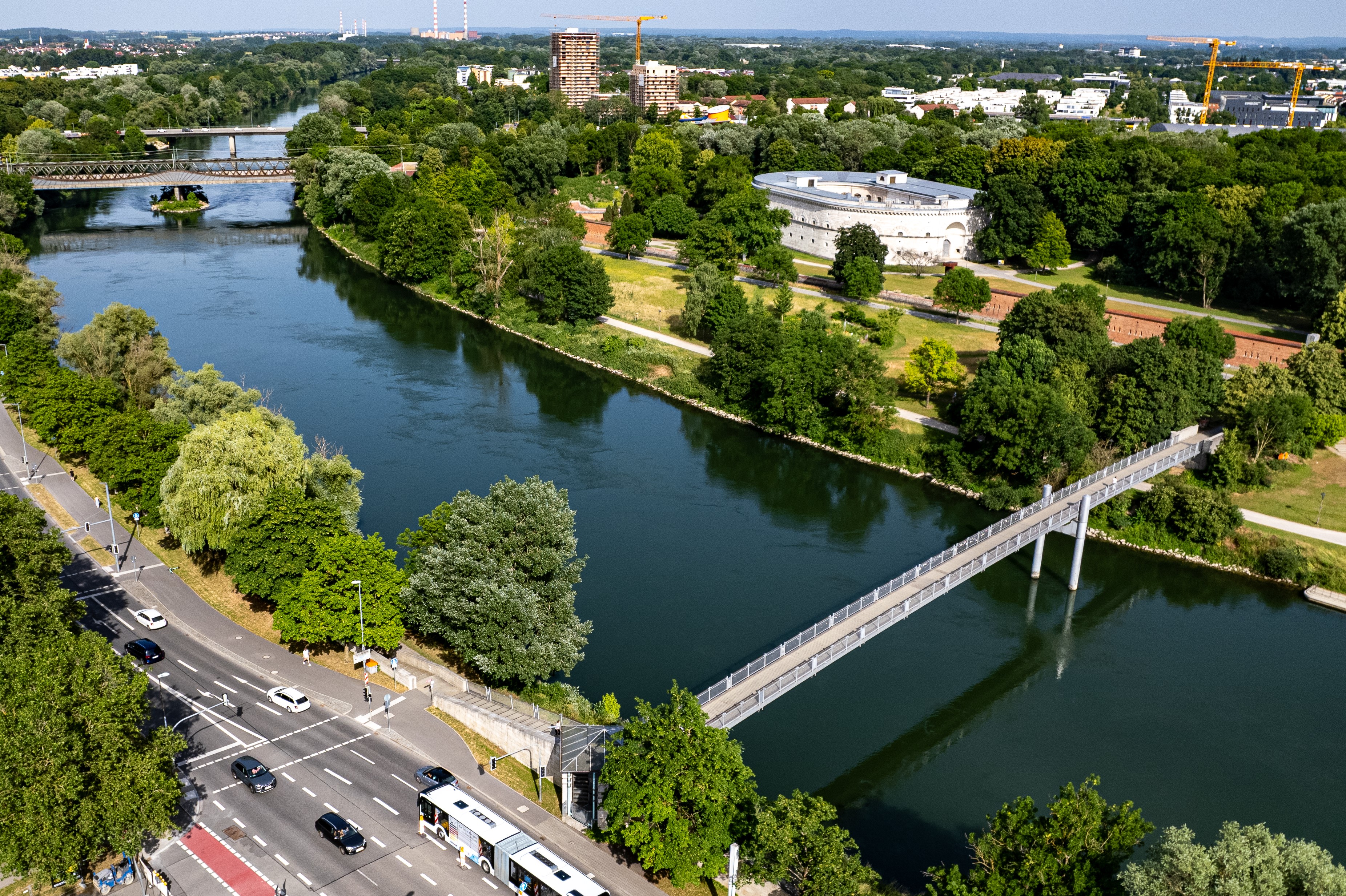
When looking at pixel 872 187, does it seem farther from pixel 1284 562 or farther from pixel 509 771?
pixel 509 771

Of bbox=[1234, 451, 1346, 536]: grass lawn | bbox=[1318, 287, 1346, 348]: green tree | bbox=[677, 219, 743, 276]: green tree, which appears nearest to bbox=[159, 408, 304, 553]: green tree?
bbox=[1234, 451, 1346, 536]: grass lawn

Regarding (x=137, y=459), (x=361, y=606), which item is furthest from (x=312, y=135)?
(x=361, y=606)

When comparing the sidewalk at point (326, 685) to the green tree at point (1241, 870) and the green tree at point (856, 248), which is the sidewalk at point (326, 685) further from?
the green tree at point (856, 248)

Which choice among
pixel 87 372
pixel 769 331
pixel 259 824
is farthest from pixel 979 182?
pixel 259 824

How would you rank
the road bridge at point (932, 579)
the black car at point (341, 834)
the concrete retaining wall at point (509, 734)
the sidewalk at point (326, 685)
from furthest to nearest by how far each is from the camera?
A: the road bridge at point (932, 579) < the concrete retaining wall at point (509, 734) < the sidewalk at point (326, 685) < the black car at point (341, 834)

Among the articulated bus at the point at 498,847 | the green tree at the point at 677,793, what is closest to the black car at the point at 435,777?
the articulated bus at the point at 498,847

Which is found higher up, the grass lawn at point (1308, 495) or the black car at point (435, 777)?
the grass lawn at point (1308, 495)

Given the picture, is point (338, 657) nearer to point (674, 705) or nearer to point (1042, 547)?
point (674, 705)
